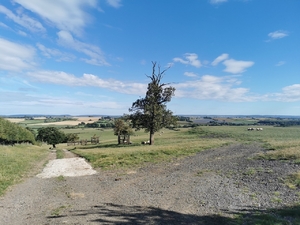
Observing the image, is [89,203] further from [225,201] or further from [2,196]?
[225,201]

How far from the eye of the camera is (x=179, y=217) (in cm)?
787

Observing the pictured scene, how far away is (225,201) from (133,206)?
164 inches

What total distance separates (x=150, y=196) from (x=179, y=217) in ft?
9.63

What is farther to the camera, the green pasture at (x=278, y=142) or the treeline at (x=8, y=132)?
the treeline at (x=8, y=132)

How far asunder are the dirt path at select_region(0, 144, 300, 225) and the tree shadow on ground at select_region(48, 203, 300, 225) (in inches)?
1.4

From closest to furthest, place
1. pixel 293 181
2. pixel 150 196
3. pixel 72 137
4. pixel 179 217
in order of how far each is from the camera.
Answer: pixel 179 217 → pixel 150 196 → pixel 293 181 → pixel 72 137

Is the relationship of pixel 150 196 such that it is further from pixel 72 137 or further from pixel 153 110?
pixel 72 137

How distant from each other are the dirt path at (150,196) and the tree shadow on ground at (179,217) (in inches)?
1.4

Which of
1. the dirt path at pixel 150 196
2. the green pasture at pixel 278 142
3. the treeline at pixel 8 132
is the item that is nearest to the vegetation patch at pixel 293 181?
the dirt path at pixel 150 196

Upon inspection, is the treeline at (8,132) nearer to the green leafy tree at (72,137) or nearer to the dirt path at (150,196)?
the green leafy tree at (72,137)

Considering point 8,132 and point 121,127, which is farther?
point 8,132

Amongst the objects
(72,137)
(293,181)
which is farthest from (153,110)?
(72,137)

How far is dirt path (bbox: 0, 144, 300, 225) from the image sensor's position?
8.06 metres

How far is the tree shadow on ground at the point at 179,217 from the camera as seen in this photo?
7.30 m
